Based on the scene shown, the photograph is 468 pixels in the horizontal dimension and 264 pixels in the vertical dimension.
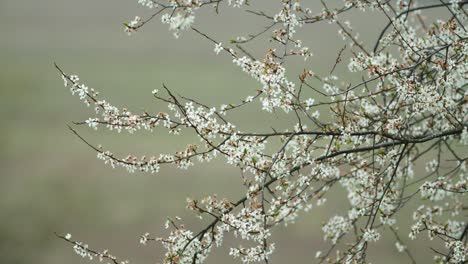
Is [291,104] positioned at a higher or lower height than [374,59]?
lower

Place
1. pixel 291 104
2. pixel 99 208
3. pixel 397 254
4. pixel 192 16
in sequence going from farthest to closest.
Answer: pixel 99 208
pixel 397 254
pixel 291 104
pixel 192 16

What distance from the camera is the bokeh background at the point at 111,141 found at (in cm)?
1410

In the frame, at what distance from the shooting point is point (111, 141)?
19.6 metres

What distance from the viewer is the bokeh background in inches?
555

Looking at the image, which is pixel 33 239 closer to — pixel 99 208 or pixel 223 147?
pixel 99 208

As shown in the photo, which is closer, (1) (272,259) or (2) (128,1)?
(1) (272,259)

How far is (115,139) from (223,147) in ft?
53.7

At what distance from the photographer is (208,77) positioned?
87.0 ft

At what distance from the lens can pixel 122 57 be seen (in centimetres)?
2938

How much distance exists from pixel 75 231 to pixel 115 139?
584 cm

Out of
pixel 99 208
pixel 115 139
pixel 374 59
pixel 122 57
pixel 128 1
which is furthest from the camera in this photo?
pixel 128 1

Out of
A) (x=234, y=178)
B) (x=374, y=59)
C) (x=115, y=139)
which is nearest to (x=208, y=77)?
(x=115, y=139)

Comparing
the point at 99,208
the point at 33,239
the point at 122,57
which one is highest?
the point at 122,57

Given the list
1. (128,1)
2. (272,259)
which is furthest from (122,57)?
(272,259)
